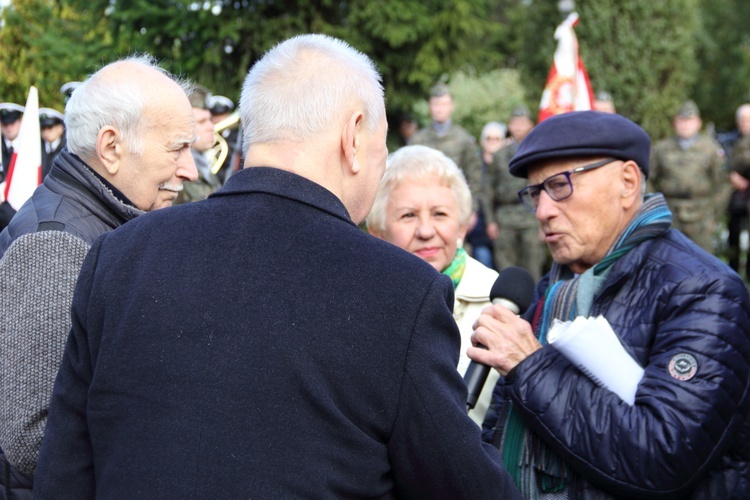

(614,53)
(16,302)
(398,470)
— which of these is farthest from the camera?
(614,53)

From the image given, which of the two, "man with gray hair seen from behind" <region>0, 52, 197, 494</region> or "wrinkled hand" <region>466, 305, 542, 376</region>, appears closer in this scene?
"man with gray hair seen from behind" <region>0, 52, 197, 494</region>

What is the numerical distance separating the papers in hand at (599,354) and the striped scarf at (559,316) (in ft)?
0.92

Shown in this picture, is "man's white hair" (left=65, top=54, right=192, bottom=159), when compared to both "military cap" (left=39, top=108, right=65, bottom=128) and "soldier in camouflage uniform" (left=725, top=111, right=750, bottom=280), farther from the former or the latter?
"soldier in camouflage uniform" (left=725, top=111, right=750, bottom=280)

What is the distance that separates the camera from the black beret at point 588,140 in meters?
3.02

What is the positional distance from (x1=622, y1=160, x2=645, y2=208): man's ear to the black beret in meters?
0.02

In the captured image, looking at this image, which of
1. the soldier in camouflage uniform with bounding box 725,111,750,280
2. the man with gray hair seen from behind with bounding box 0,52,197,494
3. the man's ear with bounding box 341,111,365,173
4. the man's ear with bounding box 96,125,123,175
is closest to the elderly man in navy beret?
the man's ear with bounding box 341,111,365,173

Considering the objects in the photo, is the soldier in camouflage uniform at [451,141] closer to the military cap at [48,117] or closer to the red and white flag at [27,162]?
the military cap at [48,117]

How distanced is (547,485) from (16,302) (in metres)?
1.70

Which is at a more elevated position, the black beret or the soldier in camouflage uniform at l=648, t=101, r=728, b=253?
the soldier in camouflage uniform at l=648, t=101, r=728, b=253

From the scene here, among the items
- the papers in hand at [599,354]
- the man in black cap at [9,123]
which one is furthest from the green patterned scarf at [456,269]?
the man in black cap at [9,123]

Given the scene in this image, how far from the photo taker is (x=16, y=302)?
8.10 feet

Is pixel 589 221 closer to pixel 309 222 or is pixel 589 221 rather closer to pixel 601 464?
pixel 601 464

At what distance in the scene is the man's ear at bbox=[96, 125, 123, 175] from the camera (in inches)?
112

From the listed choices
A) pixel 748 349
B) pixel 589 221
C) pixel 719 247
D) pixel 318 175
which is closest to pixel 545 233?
pixel 589 221
